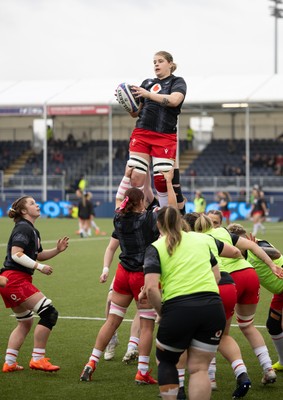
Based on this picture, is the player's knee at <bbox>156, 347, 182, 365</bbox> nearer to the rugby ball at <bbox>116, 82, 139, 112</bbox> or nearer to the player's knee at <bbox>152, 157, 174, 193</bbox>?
the player's knee at <bbox>152, 157, 174, 193</bbox>

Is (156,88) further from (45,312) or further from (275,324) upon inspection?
(275,324)

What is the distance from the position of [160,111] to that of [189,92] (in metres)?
34.4

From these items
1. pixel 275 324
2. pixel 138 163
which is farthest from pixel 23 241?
pixel 275 324

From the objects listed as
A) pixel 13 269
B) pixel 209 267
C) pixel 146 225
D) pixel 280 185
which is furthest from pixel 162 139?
pixel 280 185

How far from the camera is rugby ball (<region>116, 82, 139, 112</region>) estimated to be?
9.66 meters

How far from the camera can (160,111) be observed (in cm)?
971

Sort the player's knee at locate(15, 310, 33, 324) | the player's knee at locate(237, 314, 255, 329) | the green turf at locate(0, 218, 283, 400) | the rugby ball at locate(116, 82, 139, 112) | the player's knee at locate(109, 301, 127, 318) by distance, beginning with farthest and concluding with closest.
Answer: the rugby ball at locate(116, 82, 139, 112) → the player's knee at locate(15, 310, 33, 324) → the player's knee at locate(109, 301, 127, 318) → the player's knee at locate(237, 314, 255, 329) → the green turf at locate(0, 218, 283, 400)

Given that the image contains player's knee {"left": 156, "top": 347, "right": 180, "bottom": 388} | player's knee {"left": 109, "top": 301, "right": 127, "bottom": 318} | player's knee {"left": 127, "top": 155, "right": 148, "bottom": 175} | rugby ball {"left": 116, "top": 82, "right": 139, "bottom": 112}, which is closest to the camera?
player's knee {"left": 156, "top": 347, "right": 180, "bottom": 388}

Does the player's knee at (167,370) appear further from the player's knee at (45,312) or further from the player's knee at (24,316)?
the player's knee at (24,316)

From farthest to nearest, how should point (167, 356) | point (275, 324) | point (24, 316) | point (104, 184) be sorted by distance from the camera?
point (104, 184) → point (275, 324) → point (24, 316) → point (167, 356)

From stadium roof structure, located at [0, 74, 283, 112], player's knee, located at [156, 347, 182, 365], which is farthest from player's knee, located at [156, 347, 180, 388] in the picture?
stadium roof structure, located at [0, 74, 283, 112]

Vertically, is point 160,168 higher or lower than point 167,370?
higher

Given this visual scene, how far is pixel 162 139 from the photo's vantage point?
385 inches

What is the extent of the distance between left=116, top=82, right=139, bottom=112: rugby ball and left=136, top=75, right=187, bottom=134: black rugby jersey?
11cm
